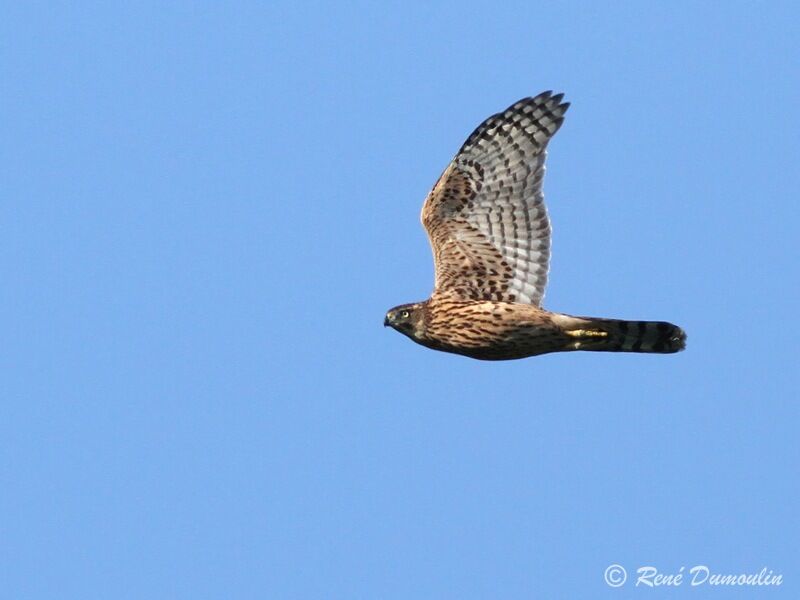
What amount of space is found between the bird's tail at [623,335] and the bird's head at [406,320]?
120 centimetres

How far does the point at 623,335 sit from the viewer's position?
9727 mm

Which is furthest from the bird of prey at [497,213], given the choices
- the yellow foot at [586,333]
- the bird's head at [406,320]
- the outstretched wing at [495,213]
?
the yellow foot at [586,333]

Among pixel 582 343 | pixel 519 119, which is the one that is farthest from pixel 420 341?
pixel 519 119

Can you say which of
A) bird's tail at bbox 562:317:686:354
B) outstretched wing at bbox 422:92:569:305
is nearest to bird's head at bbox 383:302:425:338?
outstretched wing at bbox 422:92:569:305

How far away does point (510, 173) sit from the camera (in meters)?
10.5

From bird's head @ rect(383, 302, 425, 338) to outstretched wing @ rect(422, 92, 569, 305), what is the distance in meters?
0.54

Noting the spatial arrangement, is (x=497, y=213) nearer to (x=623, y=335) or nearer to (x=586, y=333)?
(x=586, y=333)

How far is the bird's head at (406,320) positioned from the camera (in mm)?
9930

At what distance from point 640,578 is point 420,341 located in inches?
103

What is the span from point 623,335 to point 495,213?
1.63m

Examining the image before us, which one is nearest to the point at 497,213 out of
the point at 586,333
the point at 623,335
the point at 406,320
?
the point at 406,320

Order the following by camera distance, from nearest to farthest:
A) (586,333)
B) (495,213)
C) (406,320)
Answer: (586,333), (406,320), (495,213)

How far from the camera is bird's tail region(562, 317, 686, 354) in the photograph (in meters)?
9.65

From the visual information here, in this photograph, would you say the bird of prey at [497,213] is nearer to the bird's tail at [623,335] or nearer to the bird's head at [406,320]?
the bird's head at [406,320]
